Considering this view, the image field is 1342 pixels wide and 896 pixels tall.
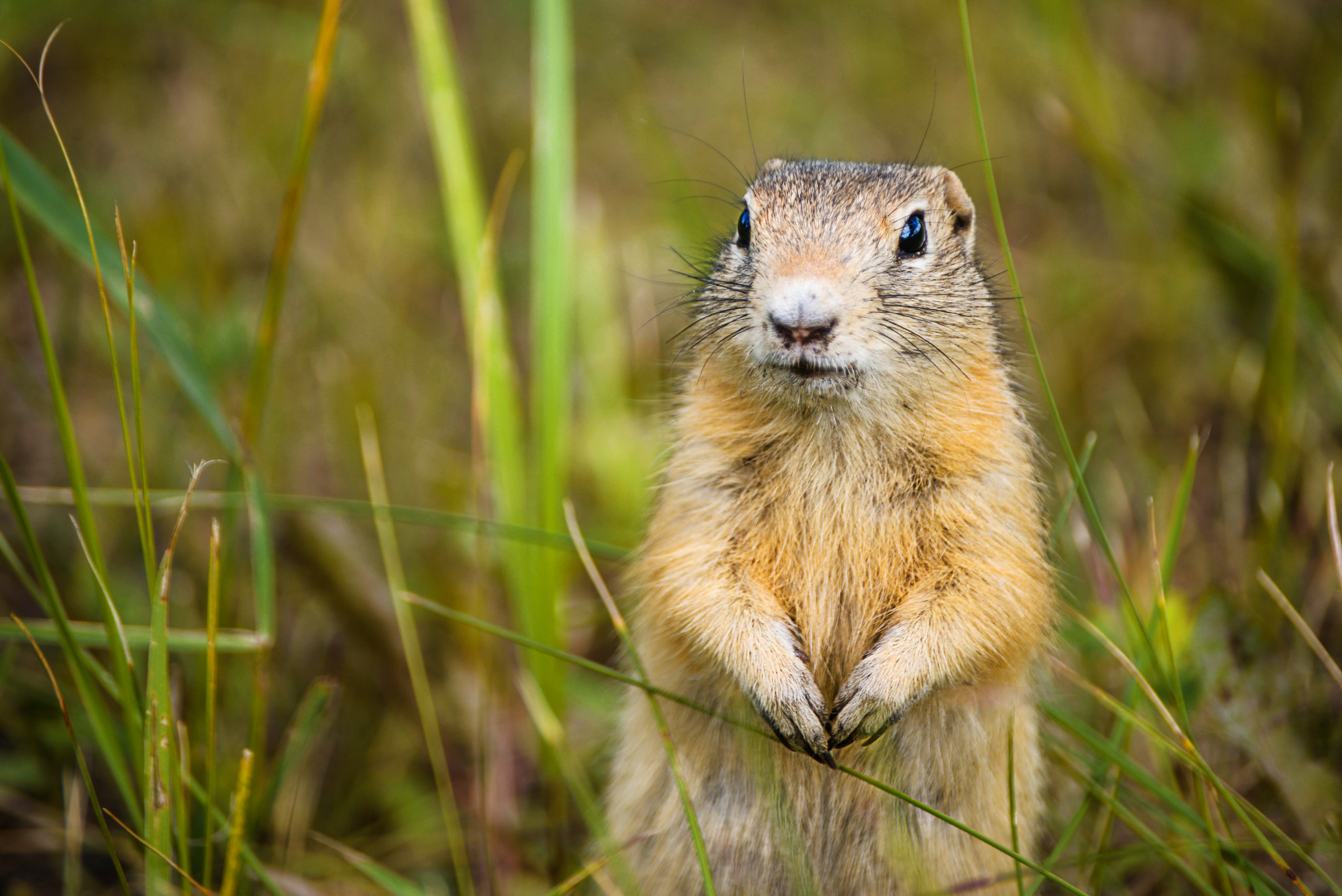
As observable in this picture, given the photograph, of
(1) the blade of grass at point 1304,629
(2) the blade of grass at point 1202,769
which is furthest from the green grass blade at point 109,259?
(1) the blade of grass at point 1304,629

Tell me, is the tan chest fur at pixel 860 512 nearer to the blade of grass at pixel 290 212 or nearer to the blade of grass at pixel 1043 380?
the blade of grass at pixel 1043 380

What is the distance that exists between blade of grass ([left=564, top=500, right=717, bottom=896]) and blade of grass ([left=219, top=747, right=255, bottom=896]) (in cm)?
100

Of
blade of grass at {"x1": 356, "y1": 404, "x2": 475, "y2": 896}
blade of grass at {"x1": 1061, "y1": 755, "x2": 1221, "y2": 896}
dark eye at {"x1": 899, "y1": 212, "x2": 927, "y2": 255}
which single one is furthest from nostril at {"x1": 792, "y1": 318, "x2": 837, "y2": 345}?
blade of grass at {"x1": 356, "y1": 404, "x2": 475, "y2": 896}

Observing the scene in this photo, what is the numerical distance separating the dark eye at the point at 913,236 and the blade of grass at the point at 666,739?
4.47 feet

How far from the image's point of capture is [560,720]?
373 centimetres

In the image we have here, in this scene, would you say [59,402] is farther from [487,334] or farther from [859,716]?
[859,716]

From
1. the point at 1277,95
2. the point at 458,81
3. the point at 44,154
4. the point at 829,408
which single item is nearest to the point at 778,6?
the point at 458,81

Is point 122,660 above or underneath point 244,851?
above

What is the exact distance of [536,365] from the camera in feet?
12.8

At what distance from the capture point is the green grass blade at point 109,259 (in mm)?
3033

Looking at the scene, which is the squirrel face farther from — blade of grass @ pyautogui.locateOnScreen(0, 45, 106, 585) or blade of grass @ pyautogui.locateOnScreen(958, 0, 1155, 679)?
blade of grass @ pyautogui.locateOnScreen(0, 45, 106, 585)

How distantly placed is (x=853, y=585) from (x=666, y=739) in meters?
0.72

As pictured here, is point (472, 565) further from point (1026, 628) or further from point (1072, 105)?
point (1072, 105)

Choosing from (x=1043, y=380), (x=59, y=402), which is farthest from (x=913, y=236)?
(x=59, y=402)
